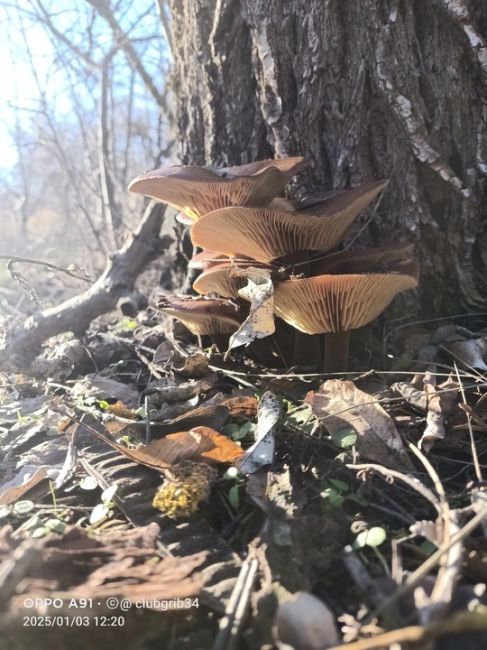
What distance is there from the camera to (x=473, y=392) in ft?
6.07

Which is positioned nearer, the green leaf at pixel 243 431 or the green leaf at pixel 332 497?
the green leaf at pixel 332 497

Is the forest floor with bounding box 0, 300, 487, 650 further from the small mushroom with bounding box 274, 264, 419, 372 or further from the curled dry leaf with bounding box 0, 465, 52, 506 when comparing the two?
the small mushroom with bounding box 274, 264, 419, 372

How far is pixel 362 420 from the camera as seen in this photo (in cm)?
168

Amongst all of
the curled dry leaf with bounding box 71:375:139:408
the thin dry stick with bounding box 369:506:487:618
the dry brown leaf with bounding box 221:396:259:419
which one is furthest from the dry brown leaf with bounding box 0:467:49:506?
the thin dry stick with bounding box 369:506:487:618

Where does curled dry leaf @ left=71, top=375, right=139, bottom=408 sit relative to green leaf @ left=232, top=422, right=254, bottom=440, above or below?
above

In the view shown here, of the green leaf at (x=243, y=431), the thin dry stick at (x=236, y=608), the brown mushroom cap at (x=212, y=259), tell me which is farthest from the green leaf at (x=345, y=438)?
the brown mushroom cap at (x=212, y=259)

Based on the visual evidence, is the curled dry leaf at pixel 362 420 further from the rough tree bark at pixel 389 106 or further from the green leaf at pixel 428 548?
the rough tree bark at pixel 389 106

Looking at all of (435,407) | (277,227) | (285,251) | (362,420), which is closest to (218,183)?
(277,227)

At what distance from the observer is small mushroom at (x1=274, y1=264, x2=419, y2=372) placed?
1.86 m

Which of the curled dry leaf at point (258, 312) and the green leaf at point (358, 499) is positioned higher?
the curled dry leaf at point (258, 312)

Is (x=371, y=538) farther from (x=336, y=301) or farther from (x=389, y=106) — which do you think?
(x=389, y=106)

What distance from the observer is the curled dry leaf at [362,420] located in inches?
61.9

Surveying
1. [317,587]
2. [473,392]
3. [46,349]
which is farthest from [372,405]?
[46,349]

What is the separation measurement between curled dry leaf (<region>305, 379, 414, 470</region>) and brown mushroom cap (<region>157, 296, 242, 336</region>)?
633 millimetres
